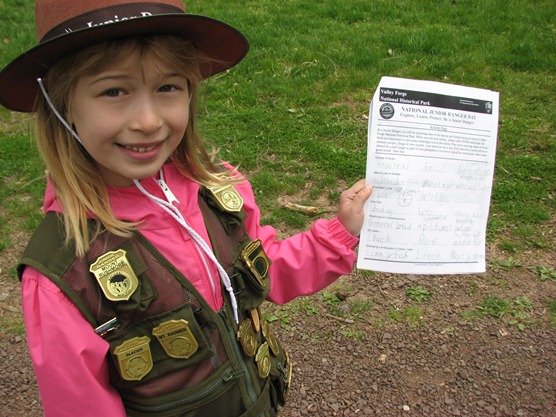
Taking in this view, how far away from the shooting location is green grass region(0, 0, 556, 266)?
393cm

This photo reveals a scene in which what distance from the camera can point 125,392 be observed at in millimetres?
1436

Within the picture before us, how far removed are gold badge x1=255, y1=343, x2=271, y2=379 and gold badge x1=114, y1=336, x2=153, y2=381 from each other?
39 centimetres

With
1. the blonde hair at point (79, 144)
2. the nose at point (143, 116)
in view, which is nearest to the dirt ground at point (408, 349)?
the blonde hair at point (79, 144)

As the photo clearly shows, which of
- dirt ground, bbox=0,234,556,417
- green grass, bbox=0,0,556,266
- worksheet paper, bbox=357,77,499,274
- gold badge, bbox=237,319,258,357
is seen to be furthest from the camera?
green grass, bbox=0,0,556,266

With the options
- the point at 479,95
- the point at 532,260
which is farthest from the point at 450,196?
the point at 532,260

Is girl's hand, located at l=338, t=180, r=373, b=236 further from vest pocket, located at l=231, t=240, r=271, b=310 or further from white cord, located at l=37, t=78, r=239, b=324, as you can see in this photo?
white cord, located at l=37, t=78, r=239, b=324

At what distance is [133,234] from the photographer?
1379 millimetres

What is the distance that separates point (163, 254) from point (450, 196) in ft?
3.34

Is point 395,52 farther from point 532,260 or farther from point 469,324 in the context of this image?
point 469,324

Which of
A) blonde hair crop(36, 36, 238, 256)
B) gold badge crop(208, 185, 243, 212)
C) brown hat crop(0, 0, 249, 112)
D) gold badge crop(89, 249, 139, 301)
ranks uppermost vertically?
brown hat crop(0, 0, 249, 112)

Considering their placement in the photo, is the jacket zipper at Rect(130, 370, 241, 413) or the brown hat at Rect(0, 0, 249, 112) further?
the jacket zipper at Rect(130, 370, 241, 413)

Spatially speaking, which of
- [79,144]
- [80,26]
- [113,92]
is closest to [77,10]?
[80,26]

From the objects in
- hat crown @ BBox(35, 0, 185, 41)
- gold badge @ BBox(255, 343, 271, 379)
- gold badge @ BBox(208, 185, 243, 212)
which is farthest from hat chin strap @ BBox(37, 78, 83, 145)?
gold badge @ BBox(255, 343, 271, 379)

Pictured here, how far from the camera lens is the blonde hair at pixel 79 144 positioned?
126 cm
